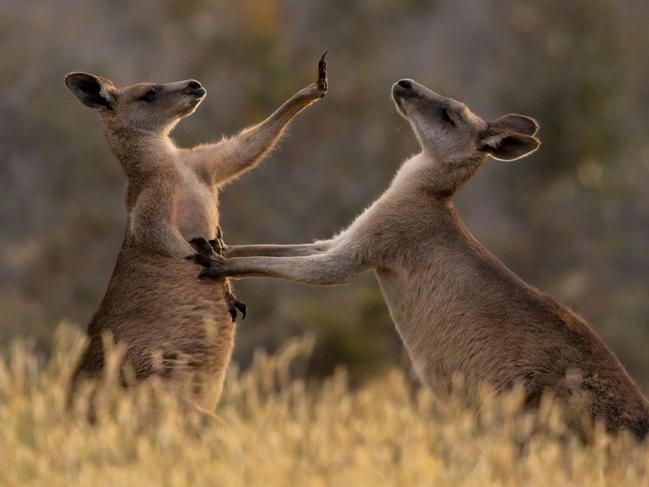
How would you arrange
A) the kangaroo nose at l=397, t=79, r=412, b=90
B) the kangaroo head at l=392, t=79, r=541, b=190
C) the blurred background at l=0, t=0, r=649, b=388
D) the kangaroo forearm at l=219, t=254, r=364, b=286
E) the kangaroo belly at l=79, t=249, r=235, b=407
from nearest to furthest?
the kangaroo belly at l=79, t=249, r=235, b=407
the kangaroo forearm at l=219, t=254, r=364, b=286
the kangaroo head at l=392, t=79, r=541, b=190
the kangaroo nose at l=397, t=79, r=412, b=90
the blurred background at l=0, t=0, r=649, b=388

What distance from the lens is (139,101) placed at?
9.38m

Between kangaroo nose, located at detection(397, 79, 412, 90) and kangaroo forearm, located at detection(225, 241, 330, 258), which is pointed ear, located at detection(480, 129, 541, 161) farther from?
kangaroo forearm, located at detection(225, 241, 330, 258)

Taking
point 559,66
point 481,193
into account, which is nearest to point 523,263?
point 481,193

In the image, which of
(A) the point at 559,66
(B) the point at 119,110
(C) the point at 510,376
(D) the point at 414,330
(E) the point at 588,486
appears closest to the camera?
(E) the point at 588,486

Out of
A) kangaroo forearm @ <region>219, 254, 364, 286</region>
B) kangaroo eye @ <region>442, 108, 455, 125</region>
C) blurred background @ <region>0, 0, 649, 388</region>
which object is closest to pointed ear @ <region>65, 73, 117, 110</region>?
kangaroo forearm @ <region>219, 254, 364, 286</region>

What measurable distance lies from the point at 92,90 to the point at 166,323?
72.6 inches

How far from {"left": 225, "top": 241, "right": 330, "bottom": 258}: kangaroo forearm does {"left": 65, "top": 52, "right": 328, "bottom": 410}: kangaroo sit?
251mm

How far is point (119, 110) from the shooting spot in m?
9.35

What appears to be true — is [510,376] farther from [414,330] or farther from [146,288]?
[146,288]

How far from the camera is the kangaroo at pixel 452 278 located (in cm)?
809

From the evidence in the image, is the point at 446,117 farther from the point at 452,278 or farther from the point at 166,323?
the point at 166,323

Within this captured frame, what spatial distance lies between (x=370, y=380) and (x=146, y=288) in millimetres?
10159

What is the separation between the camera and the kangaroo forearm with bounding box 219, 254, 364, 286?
28.7ft

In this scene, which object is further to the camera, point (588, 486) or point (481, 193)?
point (481, 193)
